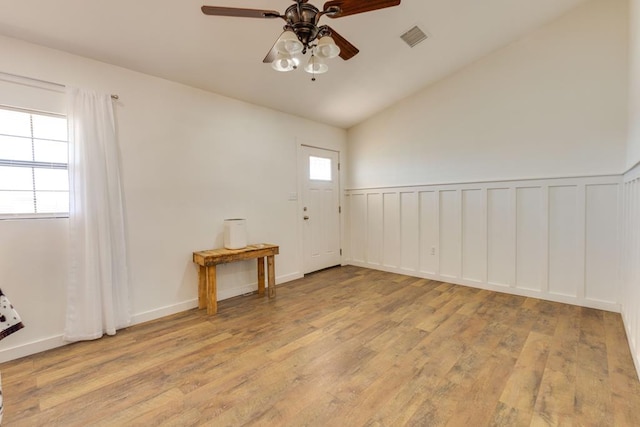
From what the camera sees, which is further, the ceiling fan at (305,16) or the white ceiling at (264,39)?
the white ceiling at (264,39)

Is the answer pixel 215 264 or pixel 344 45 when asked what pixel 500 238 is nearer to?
pixel 344 45

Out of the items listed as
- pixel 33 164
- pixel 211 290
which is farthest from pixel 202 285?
pixel 33 164

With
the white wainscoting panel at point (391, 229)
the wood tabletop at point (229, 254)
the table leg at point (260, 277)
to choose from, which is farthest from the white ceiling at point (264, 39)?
the table leg at point (260, 277)

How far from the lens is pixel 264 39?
2.77 m

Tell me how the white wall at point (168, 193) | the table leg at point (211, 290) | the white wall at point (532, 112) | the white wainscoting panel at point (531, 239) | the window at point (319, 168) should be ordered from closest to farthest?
1. the white wall at point (168, 193)
2. the white wall at point (532, 112)
3. the table leg at point (211, 290)
4. the white wainscoting panel at point (531, 239)
5. the window at point (319, 168)

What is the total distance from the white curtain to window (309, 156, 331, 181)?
2.74 m

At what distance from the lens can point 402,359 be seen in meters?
2.21

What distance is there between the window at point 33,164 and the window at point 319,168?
309 cm

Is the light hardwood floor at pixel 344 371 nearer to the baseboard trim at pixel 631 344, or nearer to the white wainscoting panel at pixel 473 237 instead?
the baseboard trim at pixel 631 344

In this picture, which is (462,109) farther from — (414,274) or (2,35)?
(2,35)

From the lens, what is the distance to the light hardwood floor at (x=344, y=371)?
65.6 inches

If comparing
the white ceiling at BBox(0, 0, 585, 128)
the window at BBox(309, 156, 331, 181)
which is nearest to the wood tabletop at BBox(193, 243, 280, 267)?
the window at BBox(309, 156, 331, 181)

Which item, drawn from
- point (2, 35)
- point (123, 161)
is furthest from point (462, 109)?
point (2, 35)

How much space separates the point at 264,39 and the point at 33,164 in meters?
2.27
